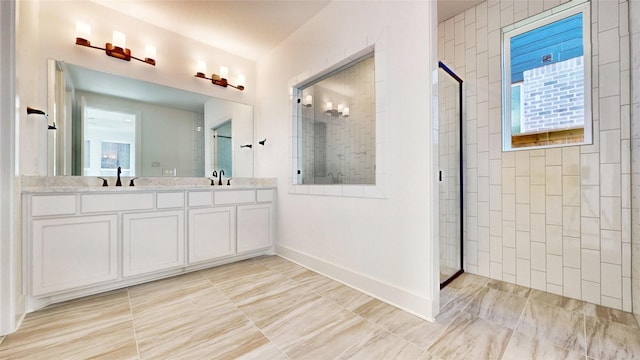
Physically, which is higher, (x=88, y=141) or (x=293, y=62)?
(x=293, y=62)

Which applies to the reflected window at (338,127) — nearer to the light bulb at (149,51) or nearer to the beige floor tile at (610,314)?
the light bulb at (149,51)

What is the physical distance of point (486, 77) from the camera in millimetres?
2473

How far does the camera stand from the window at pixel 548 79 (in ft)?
6.59

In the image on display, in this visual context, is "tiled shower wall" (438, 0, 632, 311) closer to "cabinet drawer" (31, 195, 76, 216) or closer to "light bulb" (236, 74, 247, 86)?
"light bulb" (236, 74, 247, 86)

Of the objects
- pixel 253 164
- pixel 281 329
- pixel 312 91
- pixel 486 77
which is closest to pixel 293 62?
pixel 312 91

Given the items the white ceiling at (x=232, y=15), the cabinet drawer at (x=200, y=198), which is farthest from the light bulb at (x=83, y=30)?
the cabinet drawer at (x=200, y=198)

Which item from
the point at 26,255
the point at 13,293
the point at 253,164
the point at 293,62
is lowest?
the point at 13,293

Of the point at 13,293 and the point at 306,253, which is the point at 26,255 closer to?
the point at 13,293

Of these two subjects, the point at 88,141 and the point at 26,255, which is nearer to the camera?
the point at 26,255

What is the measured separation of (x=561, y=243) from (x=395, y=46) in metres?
2.07

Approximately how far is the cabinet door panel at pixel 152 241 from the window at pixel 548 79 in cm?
325

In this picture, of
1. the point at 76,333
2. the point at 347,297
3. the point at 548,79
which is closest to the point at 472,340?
the point at 347,297

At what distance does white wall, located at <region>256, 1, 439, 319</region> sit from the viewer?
1719 mm

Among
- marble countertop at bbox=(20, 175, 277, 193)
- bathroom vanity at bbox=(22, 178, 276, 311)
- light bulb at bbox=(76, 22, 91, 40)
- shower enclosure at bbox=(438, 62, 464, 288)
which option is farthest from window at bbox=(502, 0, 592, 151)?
light bulb at bbox=(76, 22, 91, 40)
